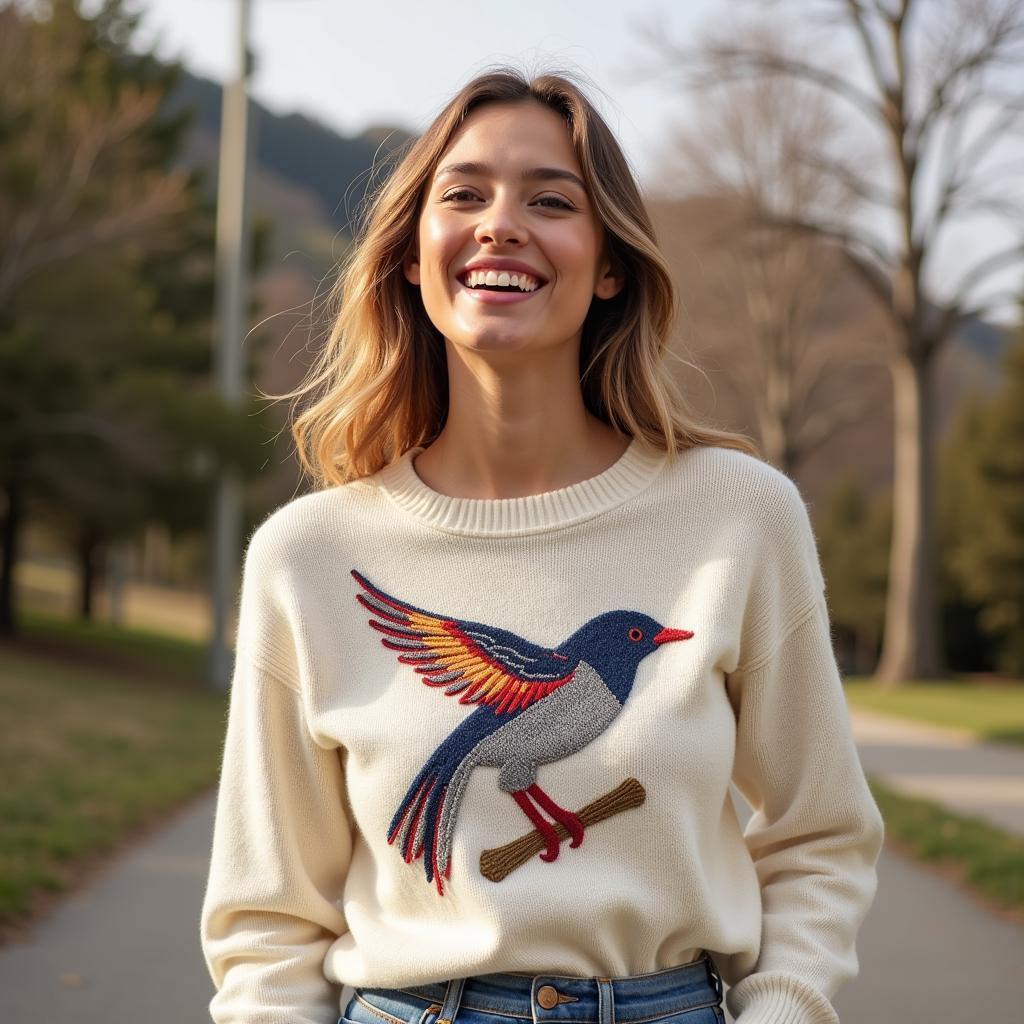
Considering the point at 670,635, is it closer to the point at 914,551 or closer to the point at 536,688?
the point at 536,688

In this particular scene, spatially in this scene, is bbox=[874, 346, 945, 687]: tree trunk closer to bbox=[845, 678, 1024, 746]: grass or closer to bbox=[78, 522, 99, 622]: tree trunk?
bbox=[845, 678, 1024, 746]: grass

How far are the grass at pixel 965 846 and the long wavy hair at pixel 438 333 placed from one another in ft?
16.4

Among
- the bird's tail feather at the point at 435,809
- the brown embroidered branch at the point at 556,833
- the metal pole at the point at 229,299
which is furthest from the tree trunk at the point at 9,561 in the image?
the brown embroidered branch at the point at 556,833

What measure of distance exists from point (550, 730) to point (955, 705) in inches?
707

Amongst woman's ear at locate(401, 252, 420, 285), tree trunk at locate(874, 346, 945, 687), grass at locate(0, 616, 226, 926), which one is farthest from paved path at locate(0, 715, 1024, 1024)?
tree trunk at locate(874, 346, 945, 687)

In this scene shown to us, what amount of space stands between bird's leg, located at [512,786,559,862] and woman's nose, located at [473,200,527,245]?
2.76ft

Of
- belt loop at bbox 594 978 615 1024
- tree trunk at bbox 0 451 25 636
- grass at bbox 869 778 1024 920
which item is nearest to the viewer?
belt loop at bbox 594 978 615 1024

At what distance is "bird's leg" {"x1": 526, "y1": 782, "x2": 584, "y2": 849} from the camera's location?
7.00 feet

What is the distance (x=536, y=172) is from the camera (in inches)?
92.7

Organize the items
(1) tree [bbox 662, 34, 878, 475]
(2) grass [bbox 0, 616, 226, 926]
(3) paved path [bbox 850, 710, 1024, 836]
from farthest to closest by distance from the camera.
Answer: (1) tree [bbox 662, 34, 878, 475] → (3) paved path [bbox 850, 710, 1024, 836] → (2) grass [bbox 0, 616, 226, 926]

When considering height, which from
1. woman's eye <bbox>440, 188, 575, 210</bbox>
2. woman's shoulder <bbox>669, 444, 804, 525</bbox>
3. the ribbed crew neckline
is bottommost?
the ribbed crew neckline

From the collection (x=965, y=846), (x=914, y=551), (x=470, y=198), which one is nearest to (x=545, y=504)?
(x=470, y=198)

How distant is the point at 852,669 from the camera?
42.8 meters

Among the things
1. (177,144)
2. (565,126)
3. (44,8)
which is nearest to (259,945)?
(565,126)
